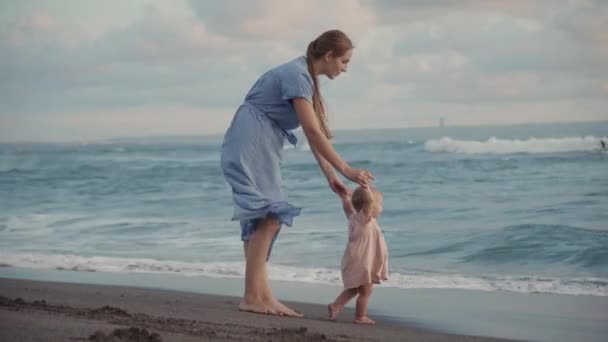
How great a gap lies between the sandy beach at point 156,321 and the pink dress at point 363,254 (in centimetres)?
25

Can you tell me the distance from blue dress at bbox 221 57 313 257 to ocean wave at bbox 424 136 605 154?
22.8 m

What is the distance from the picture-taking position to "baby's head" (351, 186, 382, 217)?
457cm

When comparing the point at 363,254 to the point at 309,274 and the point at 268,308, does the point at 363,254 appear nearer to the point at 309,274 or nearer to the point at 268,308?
the point at 268,308

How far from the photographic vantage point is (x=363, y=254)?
4.62 metres

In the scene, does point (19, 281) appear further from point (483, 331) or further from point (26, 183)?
point (26, 183)

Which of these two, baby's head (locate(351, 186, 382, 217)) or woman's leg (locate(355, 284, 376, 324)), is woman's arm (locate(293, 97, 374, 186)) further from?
woman's leg (locate(355, 284, 376, 324))

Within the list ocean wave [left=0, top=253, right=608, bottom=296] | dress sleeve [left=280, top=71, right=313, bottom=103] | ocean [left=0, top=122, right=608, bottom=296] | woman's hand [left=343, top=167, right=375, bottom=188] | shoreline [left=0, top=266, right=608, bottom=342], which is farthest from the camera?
ocean [left=0, top=122, right=608, bottom=296]

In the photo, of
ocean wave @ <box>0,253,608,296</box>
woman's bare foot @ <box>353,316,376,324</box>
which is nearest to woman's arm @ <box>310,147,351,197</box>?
woman's bare foot @ <box>353,316,376,324</box>

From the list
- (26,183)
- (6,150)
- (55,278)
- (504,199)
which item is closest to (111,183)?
(26,183)

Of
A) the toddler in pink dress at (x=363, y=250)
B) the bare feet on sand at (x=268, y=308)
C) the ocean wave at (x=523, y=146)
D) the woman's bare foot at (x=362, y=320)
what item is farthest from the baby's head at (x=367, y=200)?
the ocean wave at (x=523, y=146)

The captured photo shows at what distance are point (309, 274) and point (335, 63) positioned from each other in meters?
2.97

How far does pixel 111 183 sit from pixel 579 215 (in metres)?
11.8

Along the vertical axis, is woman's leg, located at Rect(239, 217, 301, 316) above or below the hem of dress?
below

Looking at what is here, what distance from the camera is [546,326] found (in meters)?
4.90
